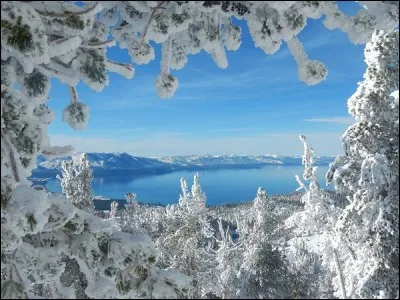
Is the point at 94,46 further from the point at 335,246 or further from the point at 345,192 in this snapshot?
the point at 335,246

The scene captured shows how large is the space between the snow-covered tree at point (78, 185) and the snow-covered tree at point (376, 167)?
16934mm

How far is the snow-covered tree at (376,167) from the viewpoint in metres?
11.1

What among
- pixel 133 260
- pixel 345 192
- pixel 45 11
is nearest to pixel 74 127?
pixel 45 11

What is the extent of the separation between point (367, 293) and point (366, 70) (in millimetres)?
6241

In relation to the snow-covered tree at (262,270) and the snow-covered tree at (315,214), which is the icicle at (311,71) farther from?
the snow-covered tree at (262,270)

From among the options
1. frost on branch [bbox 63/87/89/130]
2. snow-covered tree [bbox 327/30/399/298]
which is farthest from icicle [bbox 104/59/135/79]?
snow-covered tree [bbox 327/30/399/298]

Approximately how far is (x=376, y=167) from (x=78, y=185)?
19.1 m

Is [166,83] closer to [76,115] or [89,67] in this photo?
[89,67]

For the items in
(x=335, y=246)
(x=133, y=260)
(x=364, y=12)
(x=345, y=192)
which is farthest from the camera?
(x=335, y=246)

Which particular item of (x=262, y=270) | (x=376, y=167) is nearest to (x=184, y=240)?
(x=262, y=270)

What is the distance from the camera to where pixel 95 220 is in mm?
4129

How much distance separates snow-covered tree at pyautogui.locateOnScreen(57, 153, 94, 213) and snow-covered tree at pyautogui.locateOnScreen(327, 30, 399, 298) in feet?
55.6

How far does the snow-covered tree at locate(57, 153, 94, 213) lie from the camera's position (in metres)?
25.0

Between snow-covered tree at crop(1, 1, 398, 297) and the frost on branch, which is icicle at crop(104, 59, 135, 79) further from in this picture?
the frost on branch
